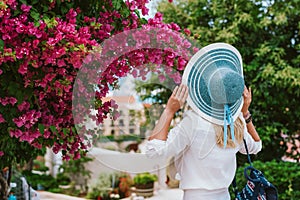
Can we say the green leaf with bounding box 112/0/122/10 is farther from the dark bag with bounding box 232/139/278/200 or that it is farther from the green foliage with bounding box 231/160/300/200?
the green foliage with bounding box 231/160/300/200

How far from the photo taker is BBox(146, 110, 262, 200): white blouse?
1.73 metres

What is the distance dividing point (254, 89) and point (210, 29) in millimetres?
777

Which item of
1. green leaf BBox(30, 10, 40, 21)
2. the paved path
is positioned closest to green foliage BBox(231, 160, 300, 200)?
the paved path

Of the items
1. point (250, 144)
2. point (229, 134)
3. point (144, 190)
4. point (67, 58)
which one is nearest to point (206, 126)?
point (229, 134)

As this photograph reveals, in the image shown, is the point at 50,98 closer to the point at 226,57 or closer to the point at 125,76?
the point at 125,76

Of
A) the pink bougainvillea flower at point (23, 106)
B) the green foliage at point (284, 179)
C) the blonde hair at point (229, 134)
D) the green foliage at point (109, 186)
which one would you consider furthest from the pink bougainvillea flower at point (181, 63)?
the green foliage at point (109, 186)

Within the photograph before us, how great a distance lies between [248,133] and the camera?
6.55 ft

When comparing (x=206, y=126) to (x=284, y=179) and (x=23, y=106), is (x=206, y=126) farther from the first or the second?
(x=284, y=179)

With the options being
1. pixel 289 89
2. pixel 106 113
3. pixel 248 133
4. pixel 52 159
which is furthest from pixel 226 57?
pixel 52 159

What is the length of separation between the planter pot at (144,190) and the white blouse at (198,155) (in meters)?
4.37

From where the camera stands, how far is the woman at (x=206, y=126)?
1.71 meters

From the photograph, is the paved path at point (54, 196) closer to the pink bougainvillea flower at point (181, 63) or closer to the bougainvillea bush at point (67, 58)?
the bougainvillea bush at point (67, 58)

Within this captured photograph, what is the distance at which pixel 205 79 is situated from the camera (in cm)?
176

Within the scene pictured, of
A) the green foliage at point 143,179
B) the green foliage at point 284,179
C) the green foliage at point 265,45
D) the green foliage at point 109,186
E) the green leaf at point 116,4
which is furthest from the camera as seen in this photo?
the green foliage at point 143,179
